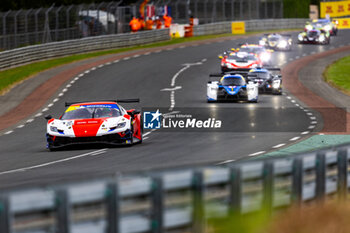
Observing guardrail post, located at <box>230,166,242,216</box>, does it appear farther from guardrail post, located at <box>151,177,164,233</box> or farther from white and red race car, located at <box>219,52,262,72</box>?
white and red race car, located at <box>219,52,262,72</box>

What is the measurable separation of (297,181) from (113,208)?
2792 millimetres

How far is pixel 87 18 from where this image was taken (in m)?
59.3

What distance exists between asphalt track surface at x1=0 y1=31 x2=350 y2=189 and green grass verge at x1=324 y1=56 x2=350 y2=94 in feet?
16.6

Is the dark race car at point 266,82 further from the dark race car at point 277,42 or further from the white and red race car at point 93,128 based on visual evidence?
the dark race car at point 277,42

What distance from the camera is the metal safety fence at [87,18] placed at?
53.2m

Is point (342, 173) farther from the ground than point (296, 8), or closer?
farther from the ground

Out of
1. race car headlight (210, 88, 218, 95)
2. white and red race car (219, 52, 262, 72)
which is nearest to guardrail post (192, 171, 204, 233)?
race car headlight (210, 88, 218, 95)

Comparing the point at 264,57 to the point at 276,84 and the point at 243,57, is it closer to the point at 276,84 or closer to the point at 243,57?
the point at 243,57

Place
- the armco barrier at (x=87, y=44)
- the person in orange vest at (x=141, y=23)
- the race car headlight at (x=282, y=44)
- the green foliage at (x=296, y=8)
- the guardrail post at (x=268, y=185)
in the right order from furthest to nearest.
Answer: the green foliage at (x=296, y=8)
the person in orange vest at (x=141, y=23)
the race car headlight at (x=282, y=44)
the armco barrier at (x=87, y=44)
the guardrail post at (x=268, y=185)

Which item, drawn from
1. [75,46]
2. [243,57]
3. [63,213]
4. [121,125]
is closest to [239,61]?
[243,57]

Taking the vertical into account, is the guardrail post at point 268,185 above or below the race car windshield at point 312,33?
above

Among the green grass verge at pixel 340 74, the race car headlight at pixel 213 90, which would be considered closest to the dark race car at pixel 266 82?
the race car headlight at pixel 213 90

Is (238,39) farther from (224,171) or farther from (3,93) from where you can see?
(224,171)

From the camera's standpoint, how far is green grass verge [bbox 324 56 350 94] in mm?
42506
